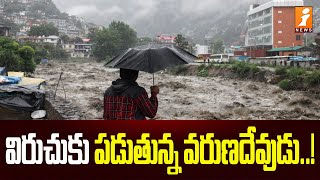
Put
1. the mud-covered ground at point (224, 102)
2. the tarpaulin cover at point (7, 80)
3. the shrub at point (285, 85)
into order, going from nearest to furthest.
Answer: the tarpaulin cover at point (7, 80) < the mud-covered ground at point (224, 102) < the shrub at point (285, 85)

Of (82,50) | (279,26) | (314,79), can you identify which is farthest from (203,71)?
(82,50)

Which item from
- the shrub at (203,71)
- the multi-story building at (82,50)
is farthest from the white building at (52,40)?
the shrub at (203,71)

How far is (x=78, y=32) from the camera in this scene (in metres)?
161

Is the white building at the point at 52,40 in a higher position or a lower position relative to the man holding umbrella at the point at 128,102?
higher

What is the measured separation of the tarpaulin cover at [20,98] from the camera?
A: 10.6m

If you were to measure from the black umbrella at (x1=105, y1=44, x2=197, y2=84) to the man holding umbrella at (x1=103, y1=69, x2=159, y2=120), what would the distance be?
168mm

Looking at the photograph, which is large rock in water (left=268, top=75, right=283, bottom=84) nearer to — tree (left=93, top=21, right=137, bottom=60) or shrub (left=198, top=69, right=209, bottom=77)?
shrub (left=198, top=69, right=209, bottom=77)

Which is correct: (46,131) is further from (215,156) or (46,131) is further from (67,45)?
(67,45)

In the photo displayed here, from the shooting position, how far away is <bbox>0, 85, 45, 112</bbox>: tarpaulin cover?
1058 centimetres

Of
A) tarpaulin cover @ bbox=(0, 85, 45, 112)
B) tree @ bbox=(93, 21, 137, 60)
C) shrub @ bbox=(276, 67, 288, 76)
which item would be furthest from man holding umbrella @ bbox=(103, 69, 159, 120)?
tree @ bbox=(93, 21, 137, 60)

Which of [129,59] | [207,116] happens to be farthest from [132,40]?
[129,59]

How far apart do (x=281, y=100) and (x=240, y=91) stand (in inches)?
186

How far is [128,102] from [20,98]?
849cm

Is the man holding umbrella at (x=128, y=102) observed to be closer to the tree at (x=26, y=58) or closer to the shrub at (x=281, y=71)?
the tree at (x=26, y=58)
